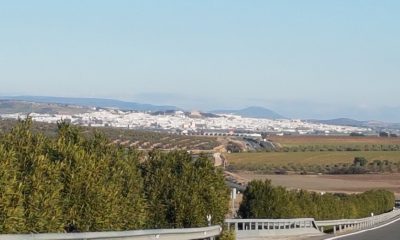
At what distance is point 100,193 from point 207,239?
5486mm

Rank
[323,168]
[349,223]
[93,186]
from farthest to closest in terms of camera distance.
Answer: [323,168], [349,223], [93,186]

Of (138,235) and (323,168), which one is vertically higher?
(138,235)

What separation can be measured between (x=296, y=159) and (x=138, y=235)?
114953 mm

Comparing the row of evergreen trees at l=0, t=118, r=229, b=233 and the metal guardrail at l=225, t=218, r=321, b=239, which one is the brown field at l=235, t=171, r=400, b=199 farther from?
the row of evergreen trees at l=0, t=118, r=229, b=233

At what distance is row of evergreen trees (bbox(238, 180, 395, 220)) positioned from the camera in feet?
109

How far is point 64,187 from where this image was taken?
16391 millimetres

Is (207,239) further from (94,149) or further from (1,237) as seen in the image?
(1,237)

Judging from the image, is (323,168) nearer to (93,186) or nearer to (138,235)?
(138,235)

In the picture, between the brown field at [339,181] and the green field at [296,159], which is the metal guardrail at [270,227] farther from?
the green field at [296,159]

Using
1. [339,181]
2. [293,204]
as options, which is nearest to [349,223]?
[293,204]

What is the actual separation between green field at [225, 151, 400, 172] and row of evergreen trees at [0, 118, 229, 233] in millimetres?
89791

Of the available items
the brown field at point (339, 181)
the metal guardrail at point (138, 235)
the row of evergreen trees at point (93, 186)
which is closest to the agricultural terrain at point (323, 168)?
the brown field at point (339, 181)

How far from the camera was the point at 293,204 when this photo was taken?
119 feet

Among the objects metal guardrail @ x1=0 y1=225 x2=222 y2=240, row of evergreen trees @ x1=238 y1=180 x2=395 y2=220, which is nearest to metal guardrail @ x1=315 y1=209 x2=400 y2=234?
row of evergreen trees @ x1=238 y1=180 x2=395 y2=220
